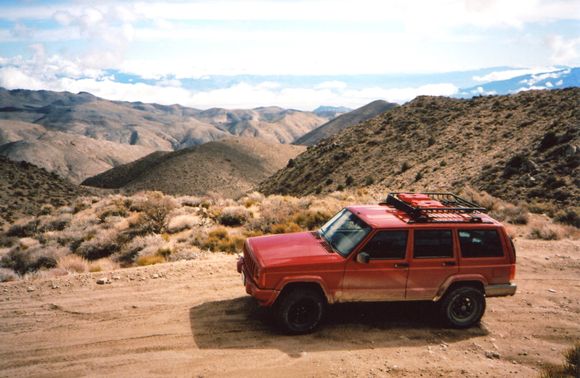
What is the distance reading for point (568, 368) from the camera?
21.3ft

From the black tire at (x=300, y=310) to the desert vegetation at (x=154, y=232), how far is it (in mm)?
5358

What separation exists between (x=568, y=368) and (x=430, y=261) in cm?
253

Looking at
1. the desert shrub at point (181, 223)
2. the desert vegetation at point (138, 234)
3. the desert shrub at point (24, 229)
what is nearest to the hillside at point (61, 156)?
the desert shrub at point (24, 229)

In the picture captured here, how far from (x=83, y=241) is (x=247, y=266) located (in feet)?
30.8

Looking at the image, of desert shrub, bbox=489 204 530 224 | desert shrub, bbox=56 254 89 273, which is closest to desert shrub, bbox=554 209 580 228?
desert shrub, bbox=489 204 530 224

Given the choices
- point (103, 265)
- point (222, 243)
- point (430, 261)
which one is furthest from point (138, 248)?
point (430, 261)

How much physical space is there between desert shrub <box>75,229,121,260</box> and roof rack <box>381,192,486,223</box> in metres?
9.26

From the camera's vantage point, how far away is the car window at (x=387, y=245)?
7.27m

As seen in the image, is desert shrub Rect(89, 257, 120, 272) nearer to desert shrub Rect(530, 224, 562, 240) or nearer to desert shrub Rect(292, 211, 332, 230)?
desert shrub Rect(292, 211, 332, 230)

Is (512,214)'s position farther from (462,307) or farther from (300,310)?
(300,310)

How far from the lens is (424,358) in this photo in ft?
22.5

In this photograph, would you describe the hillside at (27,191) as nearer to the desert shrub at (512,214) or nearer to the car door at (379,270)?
the car door at (379,270)

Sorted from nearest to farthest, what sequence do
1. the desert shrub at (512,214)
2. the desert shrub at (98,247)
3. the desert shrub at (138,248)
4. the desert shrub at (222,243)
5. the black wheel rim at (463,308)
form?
1. the black wheel rim at (463,308)
2. the desert shrub at (138,248)
3. the desert shrub at (222,243)
4. the desert shrub at (98,247)
5. the desert shrub at (512,214)

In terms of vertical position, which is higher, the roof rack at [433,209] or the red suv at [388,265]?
the roof rack at [433,209]
